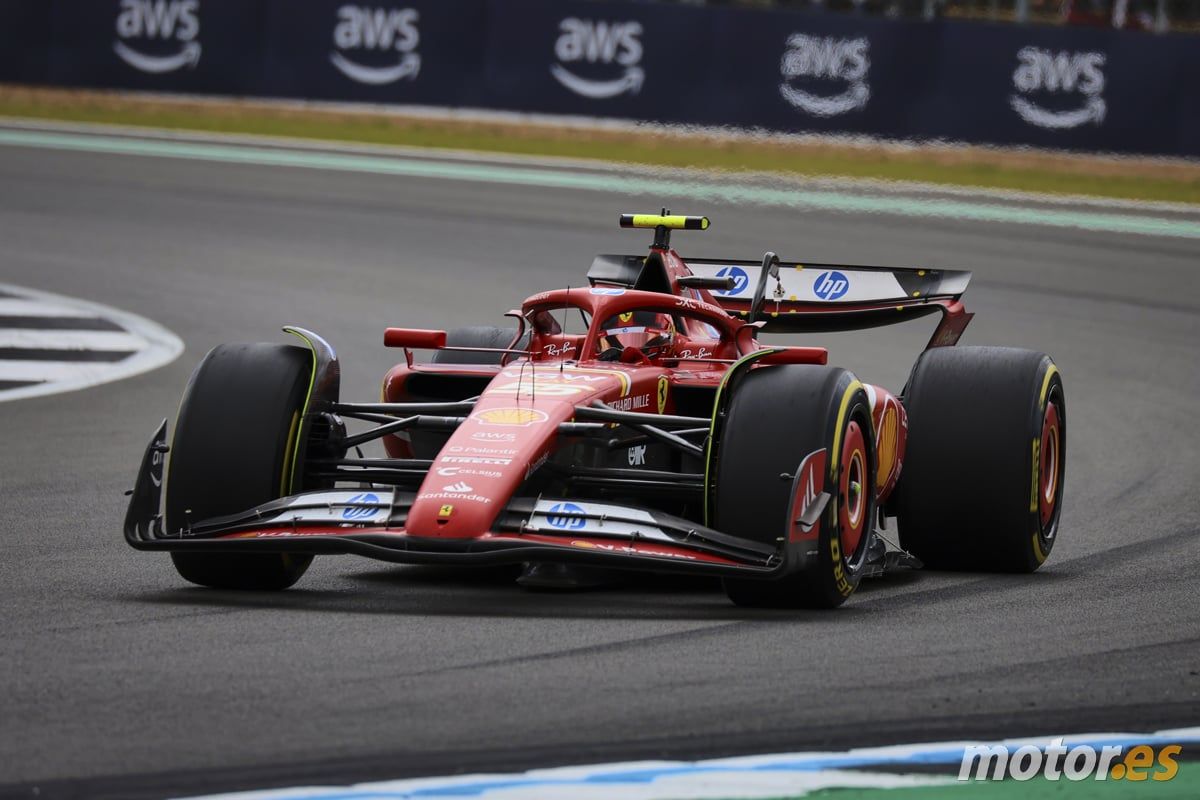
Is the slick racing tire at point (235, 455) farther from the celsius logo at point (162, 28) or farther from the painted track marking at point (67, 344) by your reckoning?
the celsius logo at point (162, 28)

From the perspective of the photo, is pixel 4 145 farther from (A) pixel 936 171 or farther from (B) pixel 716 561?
(B) pixel 716 561

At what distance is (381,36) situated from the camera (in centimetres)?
2653

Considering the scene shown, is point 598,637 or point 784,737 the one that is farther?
point 598,637

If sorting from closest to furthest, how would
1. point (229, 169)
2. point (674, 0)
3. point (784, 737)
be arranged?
1. point (784, 737)
2. point (229, 169)
3. point (674, 0)

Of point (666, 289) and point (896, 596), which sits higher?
point (666, 289)

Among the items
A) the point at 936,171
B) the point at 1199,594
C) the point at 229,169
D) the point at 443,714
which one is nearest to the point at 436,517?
the point at 443,714

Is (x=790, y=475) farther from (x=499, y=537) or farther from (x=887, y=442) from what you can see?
(x=887, y=442)

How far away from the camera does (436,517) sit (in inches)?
269

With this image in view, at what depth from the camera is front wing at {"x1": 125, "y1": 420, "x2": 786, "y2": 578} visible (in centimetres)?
672

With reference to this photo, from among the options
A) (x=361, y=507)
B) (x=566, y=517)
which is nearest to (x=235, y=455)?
(x=361, y=507)

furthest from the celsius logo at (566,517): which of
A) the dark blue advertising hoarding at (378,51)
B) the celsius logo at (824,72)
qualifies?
the dark blue advertising hoarding at (378,51)

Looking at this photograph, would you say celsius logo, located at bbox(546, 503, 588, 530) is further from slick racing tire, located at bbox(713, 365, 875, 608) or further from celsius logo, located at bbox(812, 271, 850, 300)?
celsius logo, located at bbox(812, 271, 850, 300)

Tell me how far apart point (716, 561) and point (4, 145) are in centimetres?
2000

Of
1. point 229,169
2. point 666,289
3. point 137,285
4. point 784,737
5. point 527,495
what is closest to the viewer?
point 784,737
